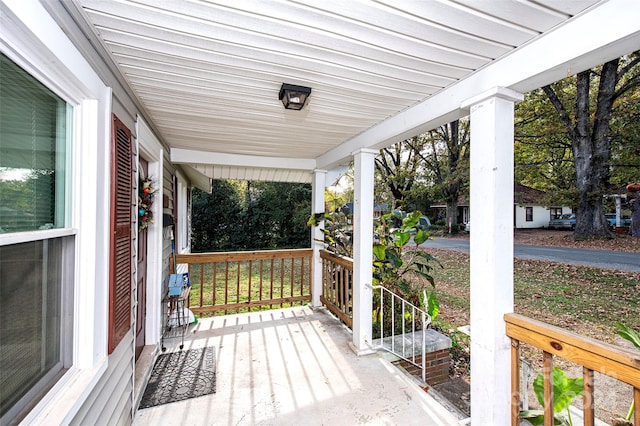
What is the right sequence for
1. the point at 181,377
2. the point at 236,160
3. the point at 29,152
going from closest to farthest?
the point at 29,152 < the point at 181,377 < the point at 236,160

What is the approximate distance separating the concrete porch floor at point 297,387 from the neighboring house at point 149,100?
604mm

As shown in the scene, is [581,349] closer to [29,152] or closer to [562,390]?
[562,390]

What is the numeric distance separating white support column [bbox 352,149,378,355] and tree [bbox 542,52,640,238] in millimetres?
7259

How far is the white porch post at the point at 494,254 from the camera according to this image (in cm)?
161

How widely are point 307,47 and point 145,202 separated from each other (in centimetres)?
203

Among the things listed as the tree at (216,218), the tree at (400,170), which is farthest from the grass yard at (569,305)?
the tree at (216,218)

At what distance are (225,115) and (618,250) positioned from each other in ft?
31.9

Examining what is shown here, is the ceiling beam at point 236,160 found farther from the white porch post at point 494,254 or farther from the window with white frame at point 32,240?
the white porch post at point 494,254

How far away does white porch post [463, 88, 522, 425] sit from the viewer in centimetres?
161

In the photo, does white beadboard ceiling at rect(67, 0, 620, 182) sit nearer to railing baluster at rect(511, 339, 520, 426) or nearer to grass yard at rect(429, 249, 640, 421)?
railing baluster at rect(511, 339, 520, 426)

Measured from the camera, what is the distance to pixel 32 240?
1.03 m

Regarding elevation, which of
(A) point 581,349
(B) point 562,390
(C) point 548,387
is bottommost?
(B) point 562,390

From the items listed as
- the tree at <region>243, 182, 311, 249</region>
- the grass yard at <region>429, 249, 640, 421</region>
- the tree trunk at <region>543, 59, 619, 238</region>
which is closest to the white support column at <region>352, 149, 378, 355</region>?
the grass yard at <region>429, 249, 640, 421</region>

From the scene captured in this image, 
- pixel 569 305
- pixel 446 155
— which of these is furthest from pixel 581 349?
pixel 446 155
